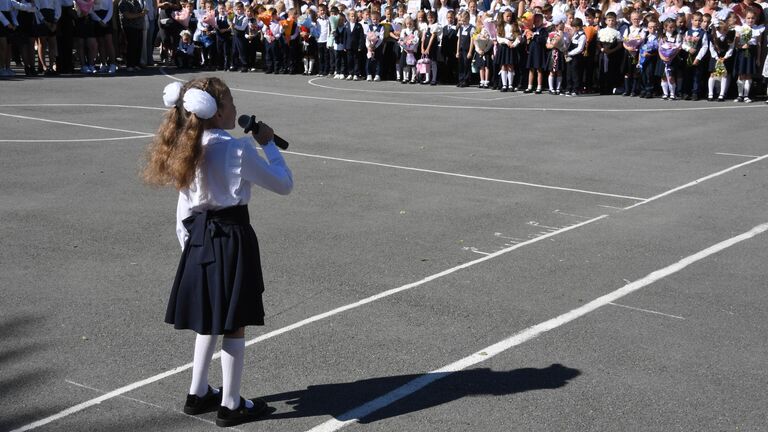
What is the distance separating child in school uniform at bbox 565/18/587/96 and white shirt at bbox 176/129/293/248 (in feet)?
61.3

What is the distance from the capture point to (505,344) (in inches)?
283

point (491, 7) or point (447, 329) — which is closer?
point (447, 329)

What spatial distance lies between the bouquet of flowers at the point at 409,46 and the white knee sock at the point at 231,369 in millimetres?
21159

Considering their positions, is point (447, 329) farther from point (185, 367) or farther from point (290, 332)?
point (185, 367)

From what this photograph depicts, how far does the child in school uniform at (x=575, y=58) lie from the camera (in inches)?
924

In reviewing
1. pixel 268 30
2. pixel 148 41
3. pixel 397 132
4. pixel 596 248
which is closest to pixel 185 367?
pixel 596 248

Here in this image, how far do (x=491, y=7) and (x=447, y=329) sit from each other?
68.5 feet

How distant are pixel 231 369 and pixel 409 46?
21.3 metres

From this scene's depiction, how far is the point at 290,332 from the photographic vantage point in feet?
24.3

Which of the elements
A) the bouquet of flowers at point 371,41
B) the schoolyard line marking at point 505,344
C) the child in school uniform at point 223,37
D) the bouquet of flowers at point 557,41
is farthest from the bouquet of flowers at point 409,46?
the schoolyard line marking at point 505,344

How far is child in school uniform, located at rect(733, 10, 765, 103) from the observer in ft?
70.9

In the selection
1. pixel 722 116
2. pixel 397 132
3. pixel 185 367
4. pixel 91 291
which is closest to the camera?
pixel 185 367

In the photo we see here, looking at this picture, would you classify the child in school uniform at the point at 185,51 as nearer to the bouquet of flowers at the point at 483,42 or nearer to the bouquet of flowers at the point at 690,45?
the bouquet of flowers at the point at 483,42

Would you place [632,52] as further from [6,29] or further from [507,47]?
[6,29]
